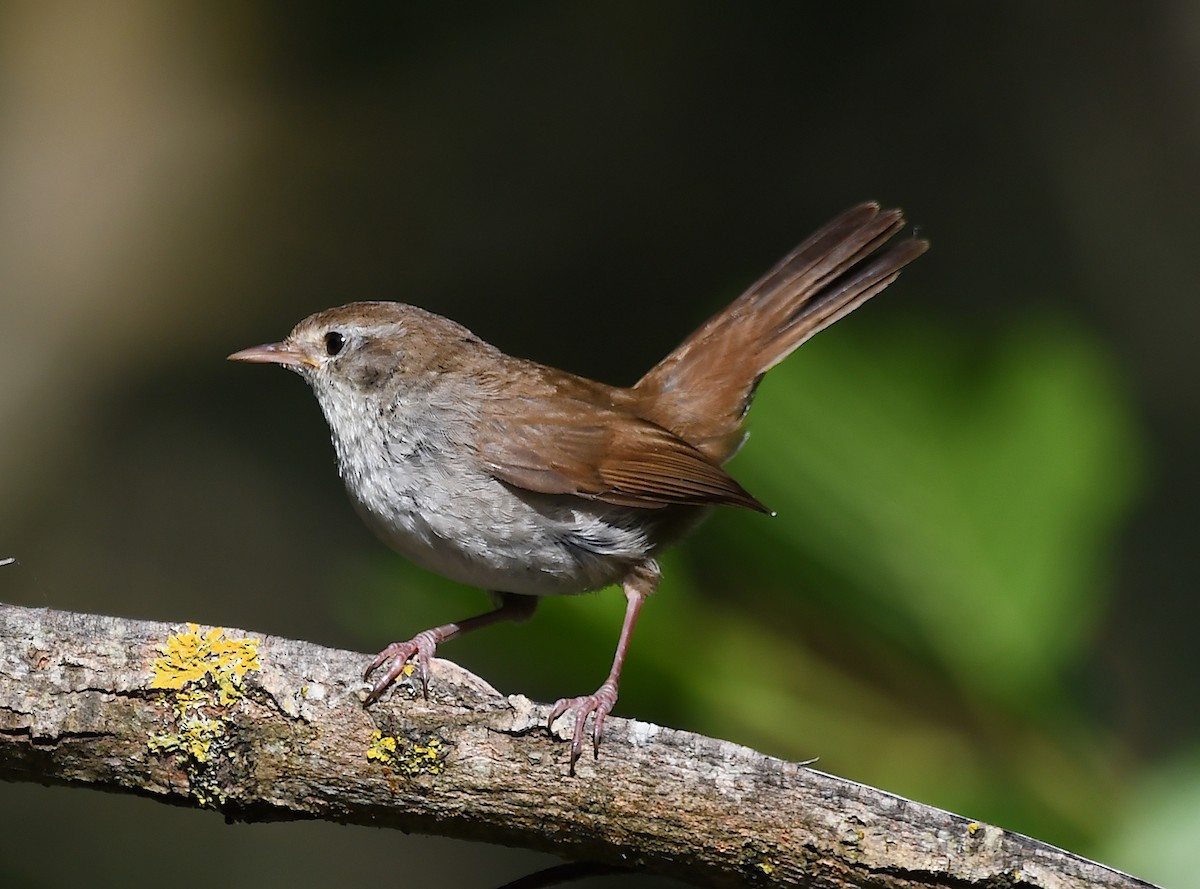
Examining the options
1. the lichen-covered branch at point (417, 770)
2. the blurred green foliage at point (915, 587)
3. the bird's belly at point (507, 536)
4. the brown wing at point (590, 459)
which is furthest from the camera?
the brown wing at point (590, 459)

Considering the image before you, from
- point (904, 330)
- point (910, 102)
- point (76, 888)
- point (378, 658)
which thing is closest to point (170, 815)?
point (76, 888)

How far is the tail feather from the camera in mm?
3910

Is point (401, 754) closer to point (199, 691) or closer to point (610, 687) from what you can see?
point (199, 691)

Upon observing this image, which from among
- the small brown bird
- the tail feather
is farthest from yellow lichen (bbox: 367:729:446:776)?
the tail feather

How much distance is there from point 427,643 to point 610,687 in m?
0.43

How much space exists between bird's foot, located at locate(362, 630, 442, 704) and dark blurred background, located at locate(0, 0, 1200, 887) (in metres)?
0.67

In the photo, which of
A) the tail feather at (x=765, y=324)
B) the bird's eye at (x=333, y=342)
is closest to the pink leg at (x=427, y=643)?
the tail feather at (x=765, y=324)

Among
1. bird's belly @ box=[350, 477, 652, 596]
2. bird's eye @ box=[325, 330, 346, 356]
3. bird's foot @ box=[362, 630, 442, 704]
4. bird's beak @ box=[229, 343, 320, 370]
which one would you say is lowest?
bird's foot @ box=[362, 630, 442, 704]

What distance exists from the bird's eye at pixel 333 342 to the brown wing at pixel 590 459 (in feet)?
1.51

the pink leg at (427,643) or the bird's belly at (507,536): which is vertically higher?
the bird's belly at (507,536)

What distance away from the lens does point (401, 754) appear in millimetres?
2408

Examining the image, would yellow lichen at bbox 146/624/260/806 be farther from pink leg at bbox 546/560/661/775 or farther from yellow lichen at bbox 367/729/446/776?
pink leg at bbox 546/560/661/775

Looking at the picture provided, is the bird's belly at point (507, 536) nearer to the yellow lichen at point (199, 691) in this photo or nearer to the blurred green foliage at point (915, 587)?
the blurred green foliage at point (915, 587)

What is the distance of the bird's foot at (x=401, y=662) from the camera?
2498 millimetres
